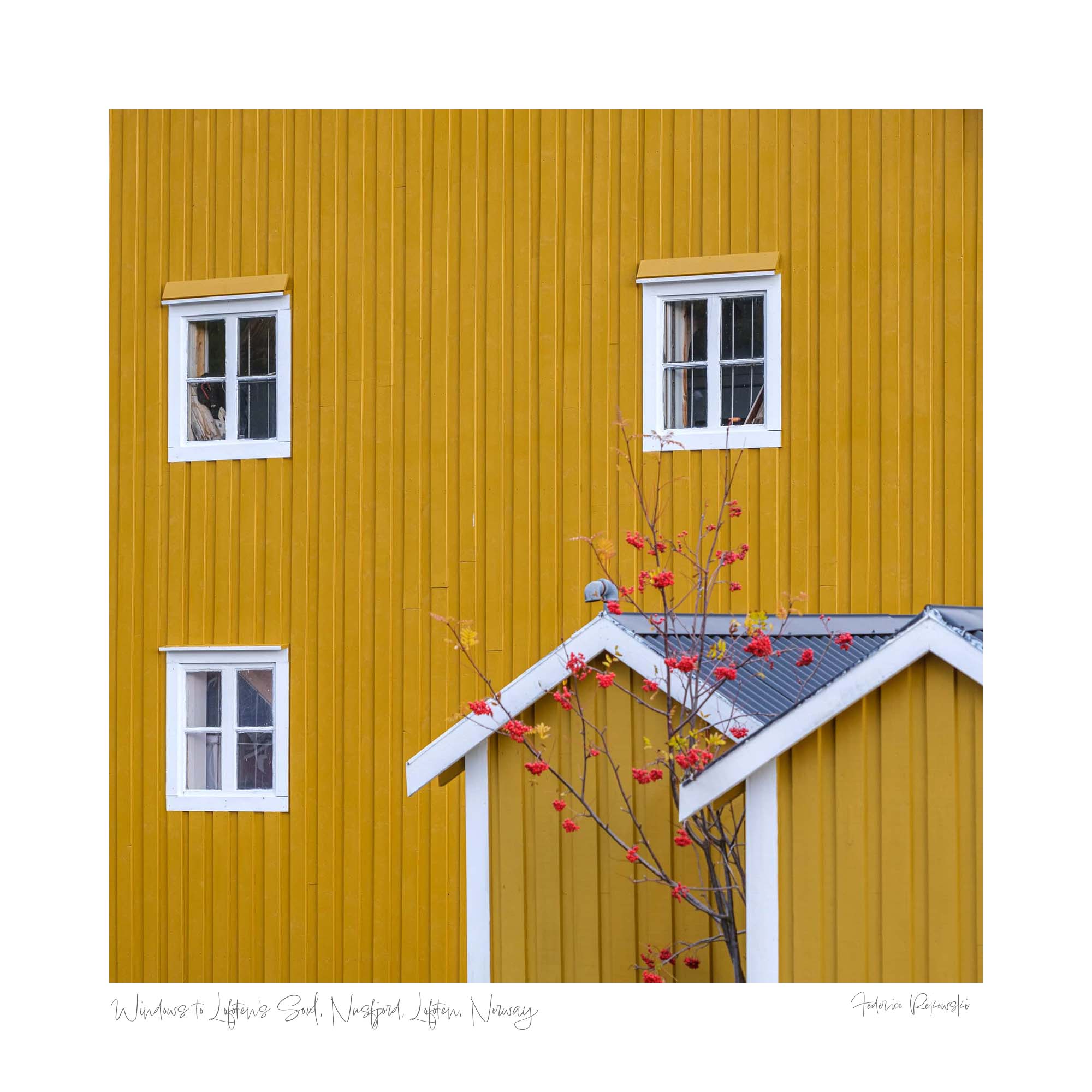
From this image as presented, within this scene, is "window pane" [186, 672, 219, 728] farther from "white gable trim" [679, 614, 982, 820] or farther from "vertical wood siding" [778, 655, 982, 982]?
"vertical wood siding" [778, 655, 982, 982]

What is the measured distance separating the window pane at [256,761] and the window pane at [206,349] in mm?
2260

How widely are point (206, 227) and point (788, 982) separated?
5.83m

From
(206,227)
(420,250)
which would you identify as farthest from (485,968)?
(206,227)

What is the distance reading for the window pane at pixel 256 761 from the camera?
7.85m

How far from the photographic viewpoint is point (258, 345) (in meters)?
8.01

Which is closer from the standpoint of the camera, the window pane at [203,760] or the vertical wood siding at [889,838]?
the vertical wood siding at [889,838]

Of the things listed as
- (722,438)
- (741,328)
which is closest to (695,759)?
(722,438)

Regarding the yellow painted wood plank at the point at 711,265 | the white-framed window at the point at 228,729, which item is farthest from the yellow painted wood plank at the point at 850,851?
the white-framed window at the point at 228,729

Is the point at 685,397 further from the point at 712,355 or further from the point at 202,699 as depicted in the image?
the point at 202,699

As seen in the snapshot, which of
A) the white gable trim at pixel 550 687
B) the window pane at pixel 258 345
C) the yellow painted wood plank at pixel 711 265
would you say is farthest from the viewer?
the window pane at pixel 258 345

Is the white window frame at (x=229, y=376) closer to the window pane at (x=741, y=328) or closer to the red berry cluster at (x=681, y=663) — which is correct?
the window pane at (x=741, y=328)

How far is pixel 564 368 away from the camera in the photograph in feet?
24.8

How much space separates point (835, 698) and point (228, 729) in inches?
185

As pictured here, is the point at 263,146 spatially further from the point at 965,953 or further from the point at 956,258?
the point at 965,953
